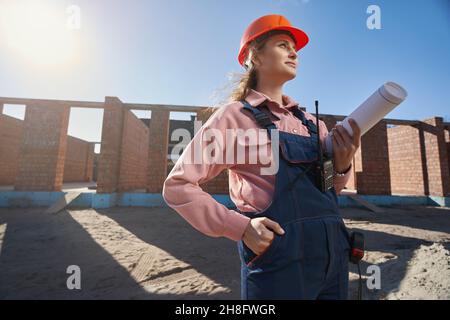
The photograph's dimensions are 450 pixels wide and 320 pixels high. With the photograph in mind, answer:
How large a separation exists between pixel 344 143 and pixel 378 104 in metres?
0.20

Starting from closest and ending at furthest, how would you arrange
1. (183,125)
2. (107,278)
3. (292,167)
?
(292,167)
(107,278)
(183,125)

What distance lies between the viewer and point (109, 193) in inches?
325

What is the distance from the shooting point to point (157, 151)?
9.01 meters

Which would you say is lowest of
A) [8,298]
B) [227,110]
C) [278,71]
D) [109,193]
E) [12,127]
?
[8,298]

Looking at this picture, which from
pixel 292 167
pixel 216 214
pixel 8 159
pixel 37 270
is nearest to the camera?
pixel 216 214

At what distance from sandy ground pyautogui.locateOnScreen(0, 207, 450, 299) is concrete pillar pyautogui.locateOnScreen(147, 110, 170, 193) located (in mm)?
2455

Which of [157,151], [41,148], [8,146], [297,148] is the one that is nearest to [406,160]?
[157,151]

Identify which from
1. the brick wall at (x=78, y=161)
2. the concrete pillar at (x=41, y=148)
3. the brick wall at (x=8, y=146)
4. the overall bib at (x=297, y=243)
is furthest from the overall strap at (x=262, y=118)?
the brick wall at (x=78, y=161)

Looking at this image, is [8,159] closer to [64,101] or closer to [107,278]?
[64,101]

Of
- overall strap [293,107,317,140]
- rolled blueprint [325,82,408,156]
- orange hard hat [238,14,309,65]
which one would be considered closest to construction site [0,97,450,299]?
overall strap [293,107,317,140]

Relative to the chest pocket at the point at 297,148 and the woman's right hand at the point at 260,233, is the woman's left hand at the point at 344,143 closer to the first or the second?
the chest pocket at the point at 297,148

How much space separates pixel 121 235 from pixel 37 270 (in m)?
1.87

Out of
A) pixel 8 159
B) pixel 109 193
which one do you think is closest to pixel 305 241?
pixel 109 193

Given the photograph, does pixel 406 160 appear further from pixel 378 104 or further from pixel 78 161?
pixel 78 161
